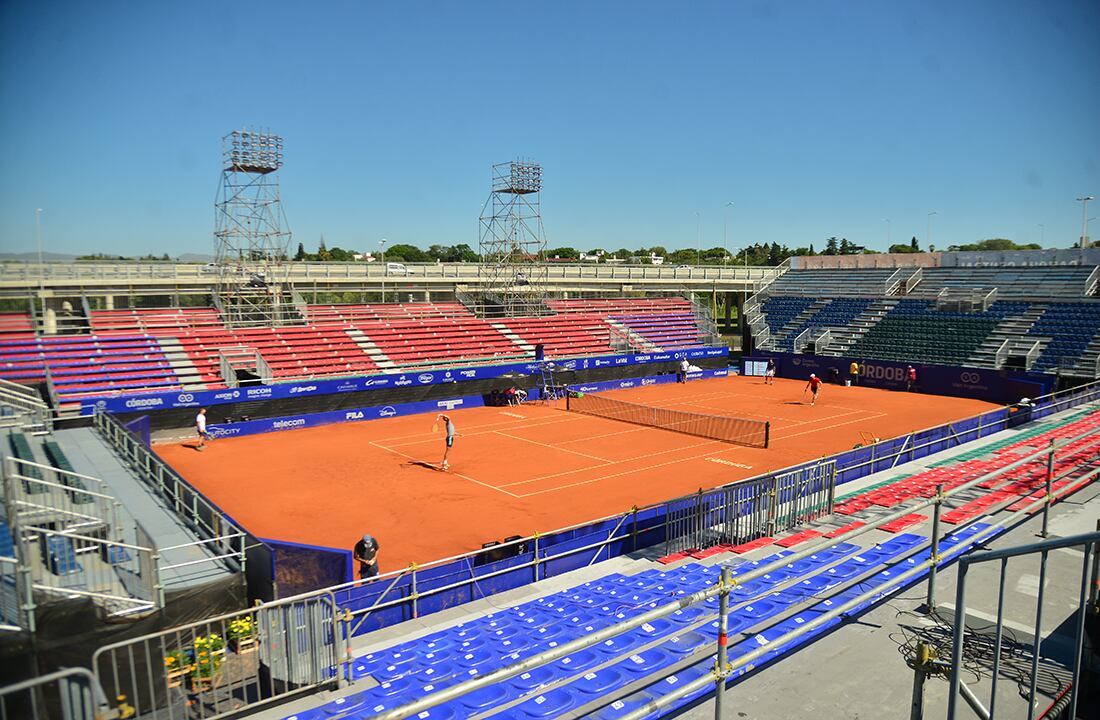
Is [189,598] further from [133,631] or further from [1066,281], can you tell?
[1066,281]

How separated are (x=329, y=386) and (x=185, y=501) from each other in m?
19.2

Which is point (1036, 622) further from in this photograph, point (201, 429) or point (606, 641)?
point (201, 429)

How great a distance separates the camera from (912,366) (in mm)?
43750

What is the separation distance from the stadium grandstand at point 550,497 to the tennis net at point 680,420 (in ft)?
0.65

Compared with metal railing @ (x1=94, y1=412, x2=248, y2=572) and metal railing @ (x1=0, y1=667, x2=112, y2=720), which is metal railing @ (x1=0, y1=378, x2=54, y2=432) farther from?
metal railing @ (x1=0, y1=667, x2=112, y2=720)

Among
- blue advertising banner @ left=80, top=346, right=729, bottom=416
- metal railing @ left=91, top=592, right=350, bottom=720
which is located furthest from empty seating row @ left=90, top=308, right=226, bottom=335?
metal railing @ left=91, top=592, right=350, bottom=720

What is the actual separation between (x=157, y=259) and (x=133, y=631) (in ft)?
128

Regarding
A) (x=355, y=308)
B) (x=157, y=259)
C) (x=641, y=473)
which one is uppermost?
(x=157, y=259)

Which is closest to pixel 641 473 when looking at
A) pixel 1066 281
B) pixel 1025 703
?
pixel 1025 703

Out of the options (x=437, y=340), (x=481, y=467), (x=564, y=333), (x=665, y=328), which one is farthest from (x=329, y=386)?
(x=665, y=328)

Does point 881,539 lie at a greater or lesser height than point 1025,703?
lesser

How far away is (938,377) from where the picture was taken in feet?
141

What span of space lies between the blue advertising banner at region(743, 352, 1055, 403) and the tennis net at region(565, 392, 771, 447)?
17215 millimetres

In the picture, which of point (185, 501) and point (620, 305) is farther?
point (620, 305)
